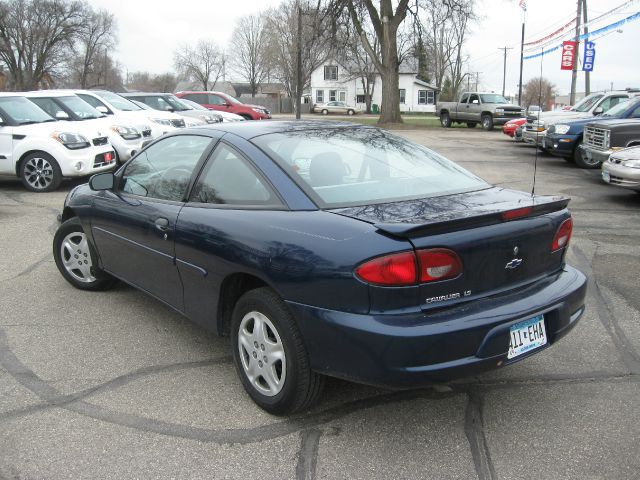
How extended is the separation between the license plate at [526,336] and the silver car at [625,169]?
271 inches

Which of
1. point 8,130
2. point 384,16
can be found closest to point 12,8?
point 384,16

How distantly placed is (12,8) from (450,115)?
48156mm

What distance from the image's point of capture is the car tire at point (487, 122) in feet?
100

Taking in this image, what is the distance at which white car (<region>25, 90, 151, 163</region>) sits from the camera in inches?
457

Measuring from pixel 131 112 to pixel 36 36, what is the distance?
5456 cm

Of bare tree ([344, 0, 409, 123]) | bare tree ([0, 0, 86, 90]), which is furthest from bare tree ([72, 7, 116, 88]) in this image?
bare tree ([344, 0, 409, 123])

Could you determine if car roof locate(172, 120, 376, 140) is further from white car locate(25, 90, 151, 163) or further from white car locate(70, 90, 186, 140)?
white car locate(70, 90, 186, 140)

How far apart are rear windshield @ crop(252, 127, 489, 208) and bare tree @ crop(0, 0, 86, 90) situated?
6376 centimetres

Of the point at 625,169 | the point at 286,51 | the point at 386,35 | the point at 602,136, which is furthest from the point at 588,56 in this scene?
the point at 286,51

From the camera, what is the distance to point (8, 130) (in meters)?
10.1

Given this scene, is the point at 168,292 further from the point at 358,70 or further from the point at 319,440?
the point at 358,70

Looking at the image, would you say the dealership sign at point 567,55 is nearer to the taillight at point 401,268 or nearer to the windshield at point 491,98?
the windshield at point 491,98

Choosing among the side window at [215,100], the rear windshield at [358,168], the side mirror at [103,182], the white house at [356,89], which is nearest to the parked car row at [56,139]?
the side mirror at [103,182]

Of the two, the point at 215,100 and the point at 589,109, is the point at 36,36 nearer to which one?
the point at 215,100
